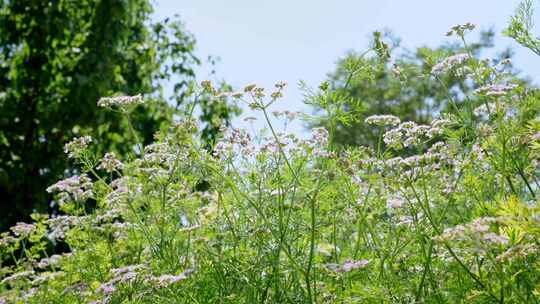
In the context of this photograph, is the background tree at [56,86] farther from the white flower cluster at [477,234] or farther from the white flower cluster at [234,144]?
the white flower cluster at [477,234]

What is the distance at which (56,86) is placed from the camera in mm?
11703

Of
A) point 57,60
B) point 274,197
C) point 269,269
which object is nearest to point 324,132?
point 274,197

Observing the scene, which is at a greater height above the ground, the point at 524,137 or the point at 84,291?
the point at 524,137

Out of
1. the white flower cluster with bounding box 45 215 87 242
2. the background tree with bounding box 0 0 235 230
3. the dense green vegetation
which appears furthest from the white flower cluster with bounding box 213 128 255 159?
the background tree with bounding box 0 0 235 230

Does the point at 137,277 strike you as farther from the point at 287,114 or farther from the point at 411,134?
the point at 411,134

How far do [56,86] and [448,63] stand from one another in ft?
29.3

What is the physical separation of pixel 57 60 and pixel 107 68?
1.05 m

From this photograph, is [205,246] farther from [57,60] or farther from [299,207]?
[57,60]

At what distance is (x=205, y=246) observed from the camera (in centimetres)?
399

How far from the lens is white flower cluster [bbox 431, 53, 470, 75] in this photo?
12.6 ft

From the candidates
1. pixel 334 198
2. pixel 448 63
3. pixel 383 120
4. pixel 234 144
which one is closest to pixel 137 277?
pixel 234 144

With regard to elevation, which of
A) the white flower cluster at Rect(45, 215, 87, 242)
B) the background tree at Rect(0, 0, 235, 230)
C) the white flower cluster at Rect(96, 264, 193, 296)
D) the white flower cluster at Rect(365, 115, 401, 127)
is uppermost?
the background tree at Rect(0, 0, 235, 230)

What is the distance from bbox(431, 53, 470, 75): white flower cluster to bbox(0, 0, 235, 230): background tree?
24.9 feet

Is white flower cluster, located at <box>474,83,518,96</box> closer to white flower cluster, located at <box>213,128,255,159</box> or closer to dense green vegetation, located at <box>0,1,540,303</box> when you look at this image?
dense green vegetation, located at <box>0,1,540,303</box>
